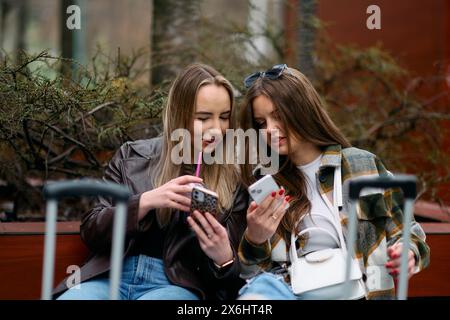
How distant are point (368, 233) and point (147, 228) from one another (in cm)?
87

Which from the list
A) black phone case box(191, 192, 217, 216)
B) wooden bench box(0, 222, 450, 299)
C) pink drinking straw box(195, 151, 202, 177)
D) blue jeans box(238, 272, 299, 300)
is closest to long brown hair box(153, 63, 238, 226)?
pink drinking straw box(195, 151, 202, 177)

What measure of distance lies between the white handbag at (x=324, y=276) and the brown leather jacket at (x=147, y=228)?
0.89 feet

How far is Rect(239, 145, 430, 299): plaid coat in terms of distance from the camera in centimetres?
264

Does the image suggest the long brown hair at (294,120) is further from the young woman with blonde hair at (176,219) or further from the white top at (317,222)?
the young woman with blonde hair at (176,219)

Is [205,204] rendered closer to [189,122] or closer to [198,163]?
[198,163]

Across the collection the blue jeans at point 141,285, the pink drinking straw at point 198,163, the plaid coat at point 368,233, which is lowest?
the blue jeans at point 141,285

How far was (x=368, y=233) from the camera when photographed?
2699 millimetres

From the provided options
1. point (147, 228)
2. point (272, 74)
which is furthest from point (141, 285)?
point (272, 74)

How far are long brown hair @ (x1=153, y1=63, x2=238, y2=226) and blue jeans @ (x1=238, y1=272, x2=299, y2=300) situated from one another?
442mm

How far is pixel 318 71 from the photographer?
5.72 meters

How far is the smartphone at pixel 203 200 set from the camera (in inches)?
97.3

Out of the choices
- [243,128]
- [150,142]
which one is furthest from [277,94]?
[150,142]

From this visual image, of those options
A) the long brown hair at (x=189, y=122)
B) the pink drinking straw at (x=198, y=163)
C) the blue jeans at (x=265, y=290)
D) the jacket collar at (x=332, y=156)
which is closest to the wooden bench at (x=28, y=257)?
the long brown hair at (x=189, y=122)
